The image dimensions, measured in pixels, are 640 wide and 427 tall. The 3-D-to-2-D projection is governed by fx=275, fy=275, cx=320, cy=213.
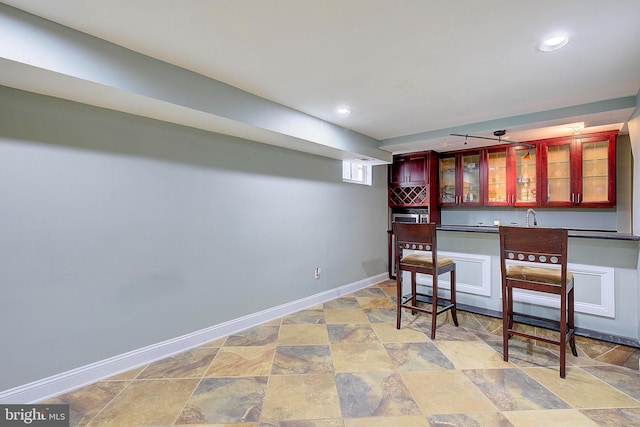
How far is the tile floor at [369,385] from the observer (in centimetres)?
168

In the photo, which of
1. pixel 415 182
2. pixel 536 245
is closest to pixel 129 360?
pixel 536 245

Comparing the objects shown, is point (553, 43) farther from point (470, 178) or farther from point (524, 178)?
point (470, 178)

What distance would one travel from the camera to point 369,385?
1990 mm

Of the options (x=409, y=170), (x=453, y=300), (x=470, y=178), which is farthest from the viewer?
(x=409, y=170)

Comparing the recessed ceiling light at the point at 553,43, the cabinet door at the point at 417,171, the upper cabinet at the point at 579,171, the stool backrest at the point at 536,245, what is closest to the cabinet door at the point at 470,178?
the cabinet door at the point at 417,171

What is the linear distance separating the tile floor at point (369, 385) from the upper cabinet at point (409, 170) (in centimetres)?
264

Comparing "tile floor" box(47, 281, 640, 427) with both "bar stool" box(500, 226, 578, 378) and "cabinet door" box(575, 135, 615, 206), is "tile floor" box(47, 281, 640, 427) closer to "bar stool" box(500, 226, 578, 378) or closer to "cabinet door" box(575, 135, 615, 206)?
"bar stool" box(500, 226, 578, 378)

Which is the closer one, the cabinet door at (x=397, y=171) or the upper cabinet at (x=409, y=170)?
the upper cabinet at (x=409, y=170)

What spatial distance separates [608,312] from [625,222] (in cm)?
178

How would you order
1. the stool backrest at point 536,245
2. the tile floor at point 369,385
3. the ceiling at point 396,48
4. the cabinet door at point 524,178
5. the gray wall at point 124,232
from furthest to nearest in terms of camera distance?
the cabinet door at point 524,178 → the stool backrest at point 536,245 → the gray wall at point 124,232 → the tile floor at point 369,385 → the ceiling at point 396,48

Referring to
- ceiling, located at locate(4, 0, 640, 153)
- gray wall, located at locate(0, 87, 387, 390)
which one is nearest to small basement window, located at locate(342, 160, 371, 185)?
gray wall, located at locate(0, 87, 387, 390)

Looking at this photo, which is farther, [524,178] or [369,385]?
[524,178]

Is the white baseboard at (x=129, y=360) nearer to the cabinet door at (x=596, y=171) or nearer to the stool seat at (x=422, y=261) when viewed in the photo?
the stool seat at (x=422, y=261)

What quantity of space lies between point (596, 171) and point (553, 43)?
2.86 metres
